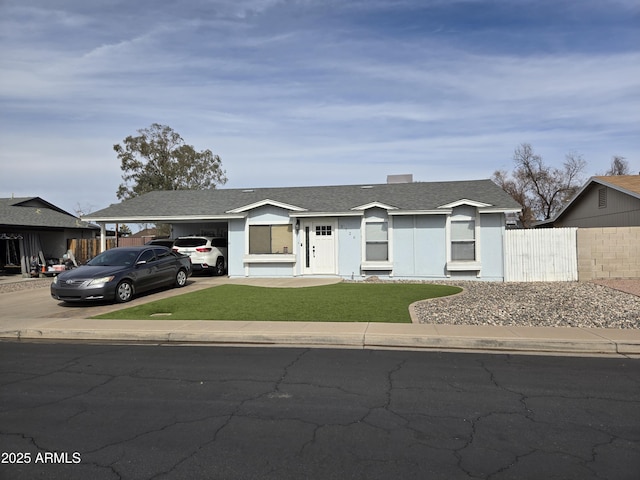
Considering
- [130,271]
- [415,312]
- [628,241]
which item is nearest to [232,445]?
[415,312]

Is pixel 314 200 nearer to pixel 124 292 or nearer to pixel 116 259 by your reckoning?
pixel 116 259

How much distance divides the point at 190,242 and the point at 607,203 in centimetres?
2013

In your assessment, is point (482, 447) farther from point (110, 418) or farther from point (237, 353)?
point (237, 353)

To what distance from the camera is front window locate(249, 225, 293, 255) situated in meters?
19.2

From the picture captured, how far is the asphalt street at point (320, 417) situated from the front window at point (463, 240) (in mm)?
10660

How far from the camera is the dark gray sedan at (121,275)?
1242 centimetres

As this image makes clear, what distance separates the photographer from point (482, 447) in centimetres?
420

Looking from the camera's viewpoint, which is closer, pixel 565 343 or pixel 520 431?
pixel 520 431

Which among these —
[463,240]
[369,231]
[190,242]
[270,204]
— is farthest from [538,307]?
[190,242]

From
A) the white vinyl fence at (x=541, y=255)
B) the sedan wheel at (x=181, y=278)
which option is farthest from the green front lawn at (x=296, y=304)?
the white vinyl fence at (x=541, y=255)

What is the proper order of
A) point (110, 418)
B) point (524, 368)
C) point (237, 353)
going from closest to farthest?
point (110, 418), point (524, 368), point (237, 353)

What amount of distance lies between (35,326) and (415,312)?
8.27 m

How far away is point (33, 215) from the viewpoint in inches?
1037

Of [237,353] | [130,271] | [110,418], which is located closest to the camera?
[110,418]
